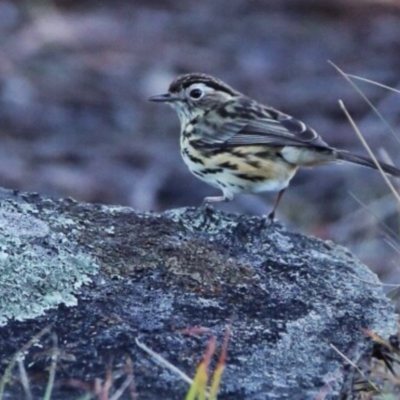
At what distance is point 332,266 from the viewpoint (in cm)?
601

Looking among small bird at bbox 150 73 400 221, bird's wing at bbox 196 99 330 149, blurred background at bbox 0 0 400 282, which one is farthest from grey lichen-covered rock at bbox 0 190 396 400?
blurred background at bbox 0 0 400 282

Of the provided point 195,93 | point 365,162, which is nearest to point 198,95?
point 195,93

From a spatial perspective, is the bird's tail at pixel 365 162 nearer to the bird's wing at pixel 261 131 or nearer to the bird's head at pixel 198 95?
the bird's wing at pixel 261 131

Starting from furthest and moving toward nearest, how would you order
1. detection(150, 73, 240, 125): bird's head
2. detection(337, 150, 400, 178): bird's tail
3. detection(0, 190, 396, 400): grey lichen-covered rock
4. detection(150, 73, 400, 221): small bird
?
1. detection(150, 73, 240, 125): bird's head
2. detection(150, 73, 400, 221): small bird
3. detection(337, 150, 400, 178): bird's tail
4. detection(0, 190, 396, 400): grey lichen-covered rock

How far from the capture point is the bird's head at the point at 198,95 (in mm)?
8219

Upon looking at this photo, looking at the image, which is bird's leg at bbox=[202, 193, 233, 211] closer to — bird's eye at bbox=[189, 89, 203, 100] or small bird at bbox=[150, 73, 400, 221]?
small bird at bbox=[150, 73, 400, 221]

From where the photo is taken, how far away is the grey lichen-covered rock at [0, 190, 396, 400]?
5.03 m

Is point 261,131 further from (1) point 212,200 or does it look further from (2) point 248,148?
(1) point 212,200

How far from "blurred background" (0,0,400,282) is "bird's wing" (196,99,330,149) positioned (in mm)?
2292

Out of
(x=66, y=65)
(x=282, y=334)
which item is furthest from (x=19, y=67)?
(x=282, y=334)

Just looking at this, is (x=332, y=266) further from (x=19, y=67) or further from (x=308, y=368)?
(x=19, y=67)

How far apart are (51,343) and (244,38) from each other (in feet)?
30.2

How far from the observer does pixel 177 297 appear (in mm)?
5461

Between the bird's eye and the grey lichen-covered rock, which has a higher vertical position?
the bird's eye
